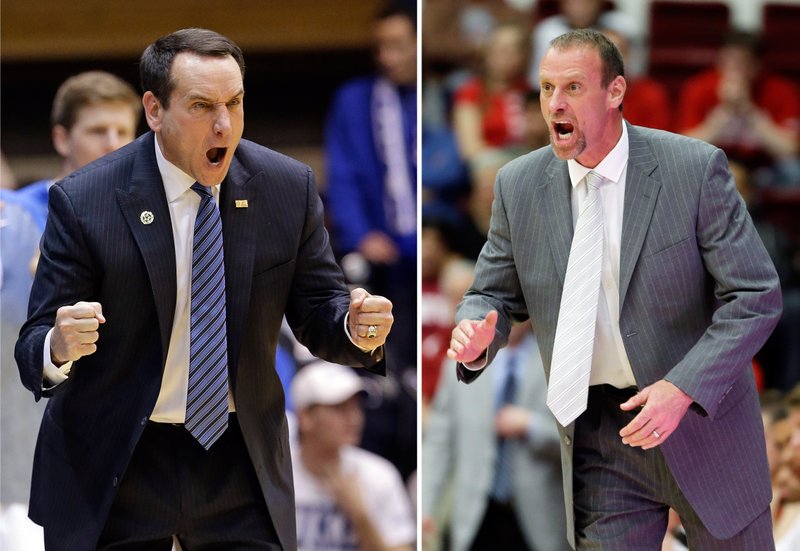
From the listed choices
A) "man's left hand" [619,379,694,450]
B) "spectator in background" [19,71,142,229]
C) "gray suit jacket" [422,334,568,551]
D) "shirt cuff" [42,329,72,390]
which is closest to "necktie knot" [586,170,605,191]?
"man's left hand" [619,379,694,450]

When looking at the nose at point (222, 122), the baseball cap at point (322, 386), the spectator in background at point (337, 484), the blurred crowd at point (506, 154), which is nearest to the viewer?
the nose at point (222, 122)

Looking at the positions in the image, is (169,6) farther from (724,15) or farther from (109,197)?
(109,197)

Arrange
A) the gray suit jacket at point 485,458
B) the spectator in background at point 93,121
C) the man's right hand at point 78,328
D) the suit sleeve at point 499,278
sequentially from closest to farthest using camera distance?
the man's right hand at point 78,328
the suit sleeve at point 499,278
the spectator in background at point 93,121
the gray suit jacket at point 485,458

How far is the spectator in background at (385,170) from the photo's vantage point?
21.1 feet

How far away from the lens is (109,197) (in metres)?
3.11

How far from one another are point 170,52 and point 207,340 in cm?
70

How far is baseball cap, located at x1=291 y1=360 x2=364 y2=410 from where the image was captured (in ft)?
20.0

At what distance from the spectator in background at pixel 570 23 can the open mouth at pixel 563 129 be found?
3.43m

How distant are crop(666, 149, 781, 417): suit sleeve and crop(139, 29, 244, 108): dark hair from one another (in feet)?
3.98

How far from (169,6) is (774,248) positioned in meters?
3.91

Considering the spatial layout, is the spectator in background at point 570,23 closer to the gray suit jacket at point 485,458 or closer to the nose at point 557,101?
the gray suit jacket at point 485,458

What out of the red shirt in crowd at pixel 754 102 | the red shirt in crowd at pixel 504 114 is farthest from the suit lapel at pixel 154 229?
the red shirt in crowd at pixel 754 102

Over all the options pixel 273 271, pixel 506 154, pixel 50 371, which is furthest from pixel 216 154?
pixel 506 154

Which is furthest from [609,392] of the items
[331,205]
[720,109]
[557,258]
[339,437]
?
[720,109]
